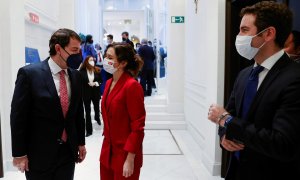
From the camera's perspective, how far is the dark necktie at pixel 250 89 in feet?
4.88

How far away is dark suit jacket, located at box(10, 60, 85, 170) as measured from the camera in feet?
6.57

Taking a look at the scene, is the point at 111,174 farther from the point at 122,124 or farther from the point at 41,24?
the point at 41,24

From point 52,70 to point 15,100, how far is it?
12.2 inches

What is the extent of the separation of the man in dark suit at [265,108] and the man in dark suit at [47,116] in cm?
110

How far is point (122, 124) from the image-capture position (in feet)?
7.05

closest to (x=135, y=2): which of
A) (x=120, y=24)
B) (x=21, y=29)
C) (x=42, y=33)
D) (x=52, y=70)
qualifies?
(x=120, y=24)

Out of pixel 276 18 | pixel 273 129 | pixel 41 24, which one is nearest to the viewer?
pixel 273 129

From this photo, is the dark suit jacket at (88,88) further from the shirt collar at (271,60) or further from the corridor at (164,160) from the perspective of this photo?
the shirt collar at (271,60)

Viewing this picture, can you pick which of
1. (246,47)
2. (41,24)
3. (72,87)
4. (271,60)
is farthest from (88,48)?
(271,60)

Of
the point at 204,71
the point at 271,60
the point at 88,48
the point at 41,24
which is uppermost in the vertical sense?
the point at 41,24

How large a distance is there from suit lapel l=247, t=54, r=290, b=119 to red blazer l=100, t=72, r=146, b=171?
891 millimetres

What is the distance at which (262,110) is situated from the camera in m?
1.35

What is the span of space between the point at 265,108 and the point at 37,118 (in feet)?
4.75

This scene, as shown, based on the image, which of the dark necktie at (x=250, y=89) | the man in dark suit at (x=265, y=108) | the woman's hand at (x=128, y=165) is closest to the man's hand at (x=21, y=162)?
the woman's hand at (x=128, y=165)
